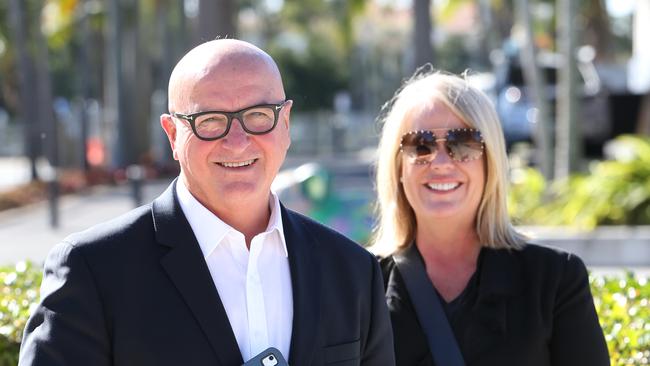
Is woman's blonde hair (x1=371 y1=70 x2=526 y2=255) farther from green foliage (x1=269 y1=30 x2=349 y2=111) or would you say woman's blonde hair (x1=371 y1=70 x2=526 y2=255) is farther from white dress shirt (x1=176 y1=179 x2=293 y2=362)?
green foliage (x1=269 y1=30 x2=349 y2=111)

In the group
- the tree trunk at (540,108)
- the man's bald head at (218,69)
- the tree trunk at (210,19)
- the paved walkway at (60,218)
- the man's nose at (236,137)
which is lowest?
the paved walkway at (60,218)

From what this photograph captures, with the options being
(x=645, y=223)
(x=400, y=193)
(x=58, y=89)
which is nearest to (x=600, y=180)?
(x=645, y=223)

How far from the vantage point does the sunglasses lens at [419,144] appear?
363 cm

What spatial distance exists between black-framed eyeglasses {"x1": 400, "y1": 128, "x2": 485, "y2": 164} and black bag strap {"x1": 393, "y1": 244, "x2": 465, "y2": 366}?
35cm

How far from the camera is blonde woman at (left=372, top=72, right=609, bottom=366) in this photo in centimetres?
334

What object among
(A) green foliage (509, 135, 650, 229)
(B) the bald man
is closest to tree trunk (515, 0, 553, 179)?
(A) green foliage (509, 135, 650, 229)

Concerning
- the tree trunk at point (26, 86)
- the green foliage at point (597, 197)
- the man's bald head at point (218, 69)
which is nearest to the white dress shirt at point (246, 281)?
the man's bald head at point (218, 69)

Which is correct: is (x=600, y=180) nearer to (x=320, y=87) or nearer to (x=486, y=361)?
(x=486, y=361)

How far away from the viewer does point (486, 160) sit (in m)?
3.69

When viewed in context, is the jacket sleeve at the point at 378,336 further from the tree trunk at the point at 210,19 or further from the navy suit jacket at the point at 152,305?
the tree trunk at the point at 210,19

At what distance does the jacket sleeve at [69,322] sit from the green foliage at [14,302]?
1.67m

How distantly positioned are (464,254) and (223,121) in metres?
1.48

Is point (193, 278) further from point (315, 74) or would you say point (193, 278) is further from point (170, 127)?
point (315, 74)

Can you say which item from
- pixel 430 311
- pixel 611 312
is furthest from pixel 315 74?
pixel 430 311
